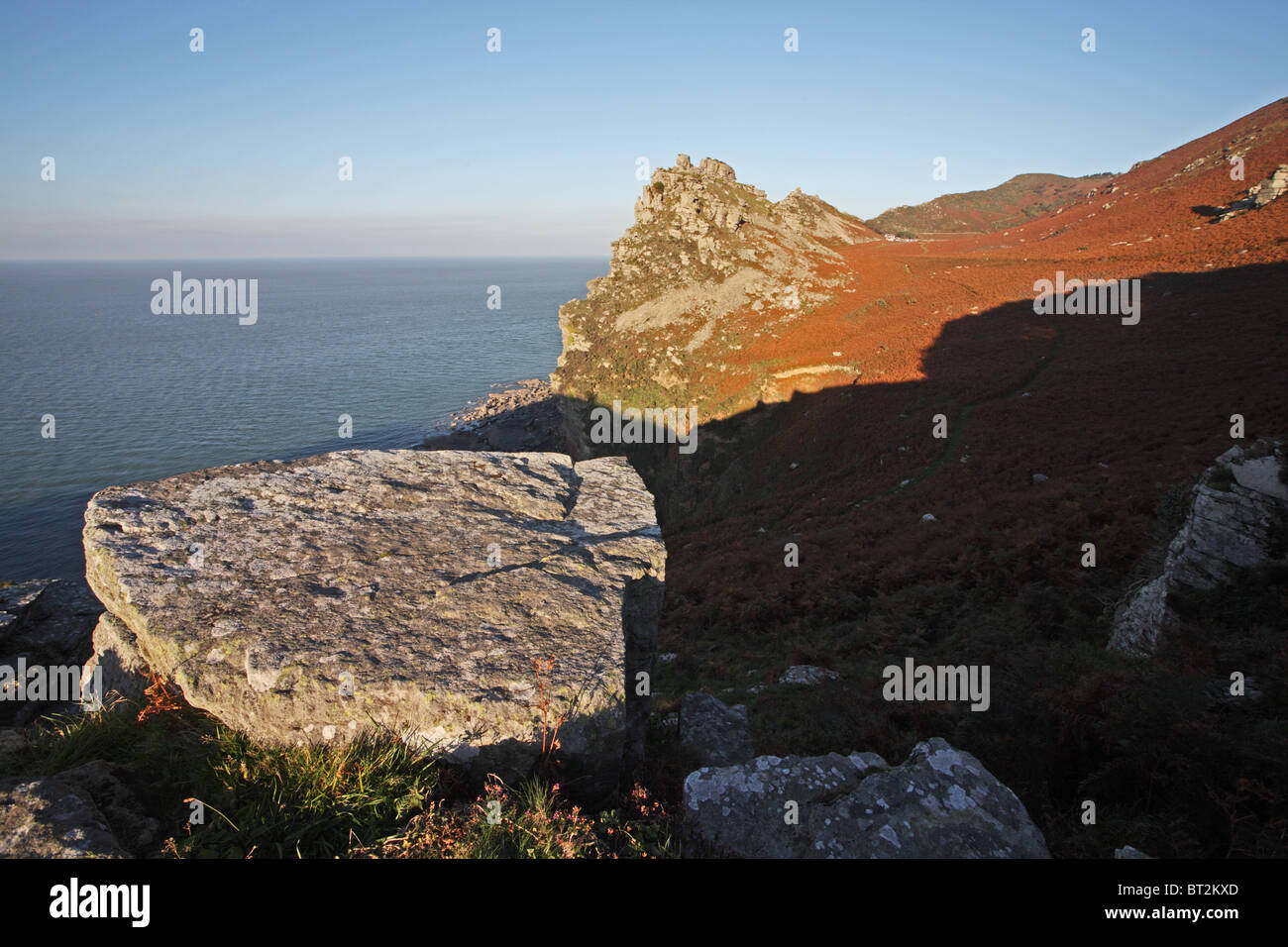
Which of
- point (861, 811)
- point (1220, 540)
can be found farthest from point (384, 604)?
point (1220, 540)

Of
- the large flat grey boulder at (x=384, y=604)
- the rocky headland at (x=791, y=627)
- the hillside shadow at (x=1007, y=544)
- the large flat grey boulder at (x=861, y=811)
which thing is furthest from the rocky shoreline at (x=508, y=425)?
the large flat grey boulder at (x=861, y=811)

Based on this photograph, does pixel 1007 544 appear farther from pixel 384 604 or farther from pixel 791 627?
pixel 384 604

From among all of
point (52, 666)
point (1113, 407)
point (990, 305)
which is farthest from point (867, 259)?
point (52, 666)

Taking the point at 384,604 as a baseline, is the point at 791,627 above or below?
below

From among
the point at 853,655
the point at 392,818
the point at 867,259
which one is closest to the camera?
the point at 392,818

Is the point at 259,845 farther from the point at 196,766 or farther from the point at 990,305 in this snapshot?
the point at 990,305

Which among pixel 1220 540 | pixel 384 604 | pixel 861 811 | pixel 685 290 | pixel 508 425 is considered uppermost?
pixel 685 290

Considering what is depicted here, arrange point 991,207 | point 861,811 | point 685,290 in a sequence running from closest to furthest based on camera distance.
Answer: point 861,811, point 685,290, point 991,207

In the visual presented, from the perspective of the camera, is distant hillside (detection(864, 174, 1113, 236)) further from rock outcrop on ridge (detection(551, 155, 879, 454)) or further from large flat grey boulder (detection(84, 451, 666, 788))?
large flat grey boulder (detection(84, 451, 666, 788))
